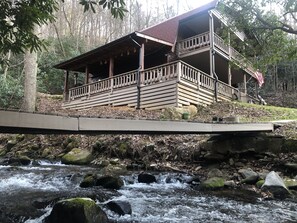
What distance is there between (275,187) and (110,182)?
388cm

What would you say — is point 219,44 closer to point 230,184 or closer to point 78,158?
point 78,158

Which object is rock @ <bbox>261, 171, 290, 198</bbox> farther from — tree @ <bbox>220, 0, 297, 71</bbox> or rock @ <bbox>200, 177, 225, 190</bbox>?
tree @ <bbox>220, 0, 297, 71</bbox>

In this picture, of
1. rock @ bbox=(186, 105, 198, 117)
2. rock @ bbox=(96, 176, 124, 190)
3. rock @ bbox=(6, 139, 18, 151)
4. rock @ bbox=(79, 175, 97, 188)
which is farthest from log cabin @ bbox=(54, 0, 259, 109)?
rock @ bbox=(79, 175, 97, 188)

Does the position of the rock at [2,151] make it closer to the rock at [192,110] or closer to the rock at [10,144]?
the rock at [10,144]

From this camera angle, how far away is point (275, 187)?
6.71m

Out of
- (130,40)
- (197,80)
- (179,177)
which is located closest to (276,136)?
(179,177)

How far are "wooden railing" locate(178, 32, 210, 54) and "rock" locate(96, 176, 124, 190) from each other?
1155 cm

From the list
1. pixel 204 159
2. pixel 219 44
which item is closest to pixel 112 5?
pixel 204 159

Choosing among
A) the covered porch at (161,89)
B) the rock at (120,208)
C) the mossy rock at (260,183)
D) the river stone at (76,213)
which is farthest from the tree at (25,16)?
the covered porch at (161,89)

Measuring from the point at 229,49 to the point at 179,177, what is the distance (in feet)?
41.6

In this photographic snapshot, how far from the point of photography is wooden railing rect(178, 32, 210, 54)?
16.9 meters

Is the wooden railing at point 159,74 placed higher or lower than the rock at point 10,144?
higher

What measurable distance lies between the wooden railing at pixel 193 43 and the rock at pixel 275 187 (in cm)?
1118

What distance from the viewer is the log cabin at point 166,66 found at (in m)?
13.8
